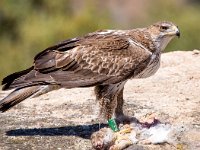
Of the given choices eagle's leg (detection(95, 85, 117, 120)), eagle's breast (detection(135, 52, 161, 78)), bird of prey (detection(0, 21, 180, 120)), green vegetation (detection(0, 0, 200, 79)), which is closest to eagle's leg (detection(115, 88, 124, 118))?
bird of prey (detection(0, 21, 180, 120))

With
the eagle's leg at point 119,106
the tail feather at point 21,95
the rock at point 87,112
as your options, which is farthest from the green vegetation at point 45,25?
the tail feather at point 21,95

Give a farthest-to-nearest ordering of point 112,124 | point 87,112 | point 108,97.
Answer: point 87,112, point 112,124, point 108,97

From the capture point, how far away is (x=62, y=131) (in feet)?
34.6

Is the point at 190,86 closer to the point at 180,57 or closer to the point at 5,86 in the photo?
the point at 180,57

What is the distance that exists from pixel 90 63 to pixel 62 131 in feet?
3.59

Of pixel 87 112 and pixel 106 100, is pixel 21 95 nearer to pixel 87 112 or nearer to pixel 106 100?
pixel 106 100

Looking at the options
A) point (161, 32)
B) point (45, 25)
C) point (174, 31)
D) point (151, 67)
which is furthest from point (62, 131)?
point (45, 25)

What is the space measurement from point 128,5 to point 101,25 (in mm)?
22770

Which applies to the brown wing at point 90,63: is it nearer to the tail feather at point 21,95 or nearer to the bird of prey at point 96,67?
the bird of prey at point 96,67

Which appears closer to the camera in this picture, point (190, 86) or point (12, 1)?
point (190, 86)

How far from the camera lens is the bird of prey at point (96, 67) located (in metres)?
10.1

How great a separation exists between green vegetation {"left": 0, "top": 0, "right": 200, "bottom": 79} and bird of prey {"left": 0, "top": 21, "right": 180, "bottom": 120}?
45.5 ft

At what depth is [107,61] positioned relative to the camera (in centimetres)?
1022

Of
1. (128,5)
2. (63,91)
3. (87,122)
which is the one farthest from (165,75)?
(128,5)
